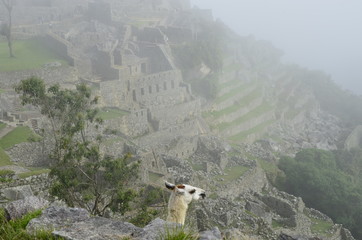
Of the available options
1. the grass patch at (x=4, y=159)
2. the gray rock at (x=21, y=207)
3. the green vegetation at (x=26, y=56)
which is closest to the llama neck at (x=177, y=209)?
the gray rock at (x=21, y=207)

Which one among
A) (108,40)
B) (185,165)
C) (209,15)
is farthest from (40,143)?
(209,15)

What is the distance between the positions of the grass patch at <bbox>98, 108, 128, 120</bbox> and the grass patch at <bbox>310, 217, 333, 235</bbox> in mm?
15000

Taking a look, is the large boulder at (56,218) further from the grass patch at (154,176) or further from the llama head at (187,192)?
the grass patch at (154,176)

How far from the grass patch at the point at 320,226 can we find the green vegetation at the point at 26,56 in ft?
74.8

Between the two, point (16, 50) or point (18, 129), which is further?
point (16, 50)

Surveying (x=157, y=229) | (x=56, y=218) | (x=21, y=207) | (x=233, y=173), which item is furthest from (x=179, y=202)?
(x=233, y=173)

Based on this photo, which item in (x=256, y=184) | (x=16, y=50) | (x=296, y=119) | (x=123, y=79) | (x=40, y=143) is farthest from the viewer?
(x=296, y=119)

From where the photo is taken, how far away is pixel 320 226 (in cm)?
3080

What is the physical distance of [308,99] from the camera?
242ft

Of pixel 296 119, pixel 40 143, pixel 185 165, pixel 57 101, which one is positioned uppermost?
pixel 57 101

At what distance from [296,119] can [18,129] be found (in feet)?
142

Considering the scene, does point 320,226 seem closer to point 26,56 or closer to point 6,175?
point 6,175

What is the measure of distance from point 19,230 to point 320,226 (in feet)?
81.6

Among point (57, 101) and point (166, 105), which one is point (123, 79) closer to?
point (166, 105)
